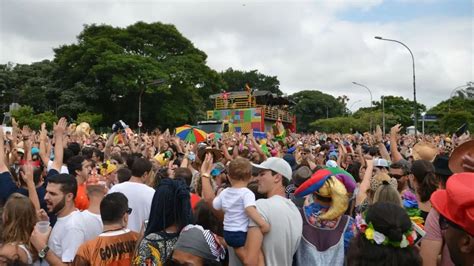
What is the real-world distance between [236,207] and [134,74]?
131 ft

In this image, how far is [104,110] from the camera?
45531mm

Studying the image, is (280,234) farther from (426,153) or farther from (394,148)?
(394,148)

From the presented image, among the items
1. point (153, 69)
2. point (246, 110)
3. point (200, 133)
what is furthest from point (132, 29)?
point (200, 133)

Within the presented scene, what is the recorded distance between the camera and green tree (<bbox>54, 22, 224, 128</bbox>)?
42031 mm

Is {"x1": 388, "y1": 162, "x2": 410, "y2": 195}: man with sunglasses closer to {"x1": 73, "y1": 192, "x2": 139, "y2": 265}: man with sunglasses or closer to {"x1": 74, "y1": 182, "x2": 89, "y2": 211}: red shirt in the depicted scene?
{"x1": 73, "y1": 192, "x2": 139, "y2": 265}: man with sunglasses

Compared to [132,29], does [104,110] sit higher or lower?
lower

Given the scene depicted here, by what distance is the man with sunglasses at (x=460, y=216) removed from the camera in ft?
6.91

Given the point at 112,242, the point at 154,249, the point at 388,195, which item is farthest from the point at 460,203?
the point at 112,242

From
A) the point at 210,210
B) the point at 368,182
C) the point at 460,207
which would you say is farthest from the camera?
the point at 368,182

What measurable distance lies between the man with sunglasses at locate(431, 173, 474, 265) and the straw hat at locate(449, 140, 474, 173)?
1789mm

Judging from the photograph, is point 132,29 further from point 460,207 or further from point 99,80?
point 460,207

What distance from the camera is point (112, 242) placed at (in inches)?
144

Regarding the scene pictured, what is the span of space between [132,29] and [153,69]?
24.9 feet

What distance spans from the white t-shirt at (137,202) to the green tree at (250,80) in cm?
8826
